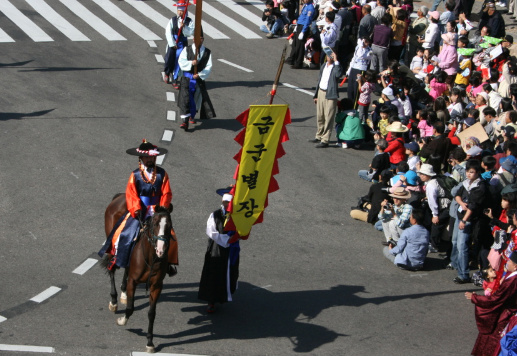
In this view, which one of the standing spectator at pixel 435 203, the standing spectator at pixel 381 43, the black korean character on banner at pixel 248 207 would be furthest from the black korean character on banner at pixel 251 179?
the standing spectator at pixel 381 43

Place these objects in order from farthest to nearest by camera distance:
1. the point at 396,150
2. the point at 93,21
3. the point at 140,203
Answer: the point at 93,21, the point at 396,150, the point at 140,203

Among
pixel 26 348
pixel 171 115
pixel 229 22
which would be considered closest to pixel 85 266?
pixel 26 348

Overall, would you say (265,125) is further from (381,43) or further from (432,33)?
(432,33)

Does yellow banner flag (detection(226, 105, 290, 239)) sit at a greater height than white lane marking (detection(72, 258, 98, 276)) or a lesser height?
greater

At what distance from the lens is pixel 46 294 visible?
11453 mm

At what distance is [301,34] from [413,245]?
1087 cm

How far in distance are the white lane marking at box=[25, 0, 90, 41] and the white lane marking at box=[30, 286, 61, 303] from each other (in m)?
13.9

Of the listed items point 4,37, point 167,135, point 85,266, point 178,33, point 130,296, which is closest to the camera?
point 130,296

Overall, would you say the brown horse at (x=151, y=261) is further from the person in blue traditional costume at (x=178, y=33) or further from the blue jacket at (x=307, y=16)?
the blue jacket at (x=307, y=16)

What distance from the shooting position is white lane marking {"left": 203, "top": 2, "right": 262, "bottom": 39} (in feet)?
85.4

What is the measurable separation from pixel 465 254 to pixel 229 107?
868cm

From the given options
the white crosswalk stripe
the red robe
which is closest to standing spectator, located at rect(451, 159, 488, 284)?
the red robe

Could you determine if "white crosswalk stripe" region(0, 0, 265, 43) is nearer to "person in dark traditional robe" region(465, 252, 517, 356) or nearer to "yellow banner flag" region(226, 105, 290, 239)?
"yellow banner flag" region(226, 105, 290, 239)

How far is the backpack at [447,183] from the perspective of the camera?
13484 mm
